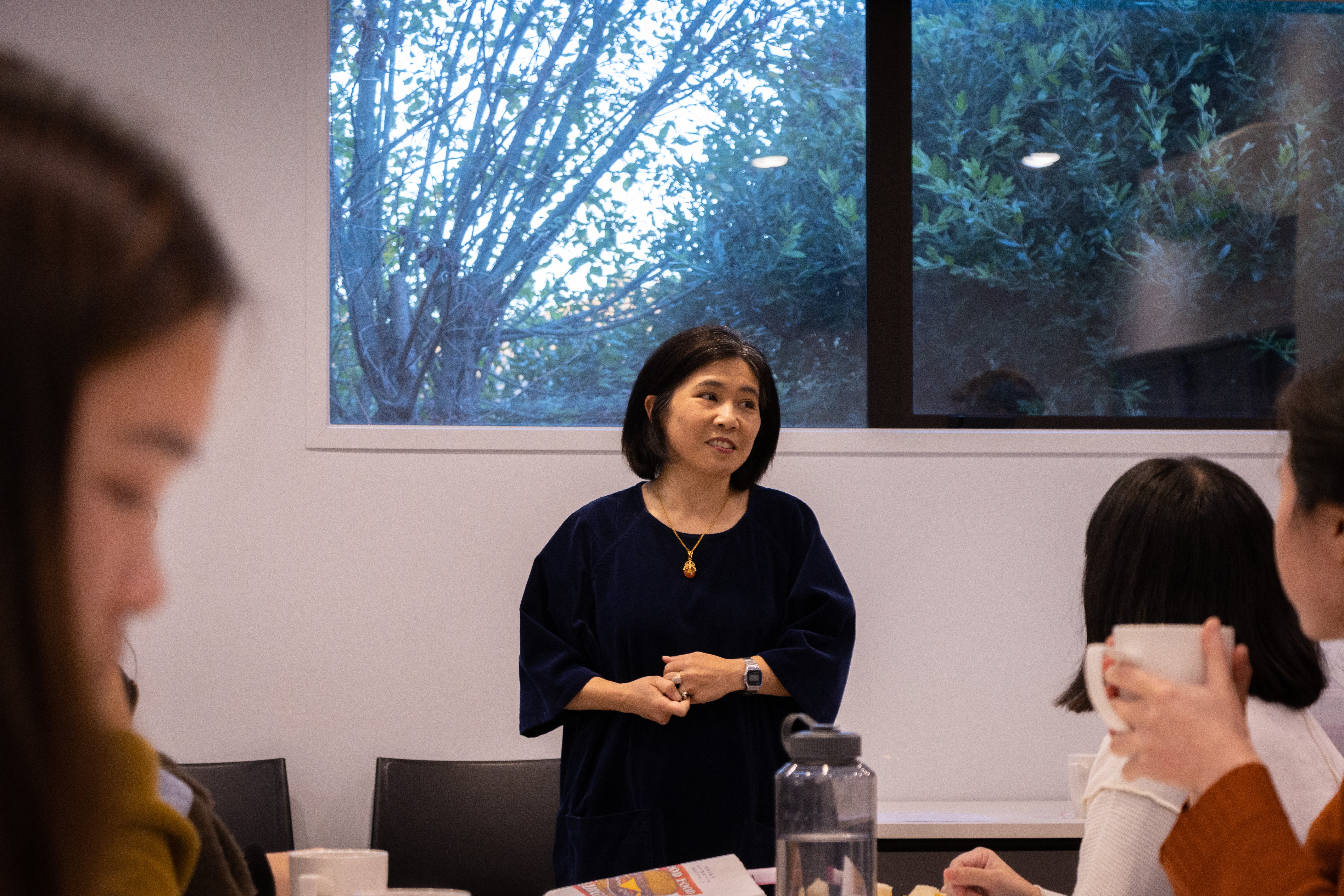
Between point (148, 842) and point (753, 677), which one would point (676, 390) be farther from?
point (148, 842)

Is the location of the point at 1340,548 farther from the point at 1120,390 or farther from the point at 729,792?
the point at 1120,390

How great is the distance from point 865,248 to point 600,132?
844 millimetres

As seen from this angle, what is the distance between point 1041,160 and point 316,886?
2.95 meters

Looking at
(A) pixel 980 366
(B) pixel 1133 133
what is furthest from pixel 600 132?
(B) pixel 1133 133

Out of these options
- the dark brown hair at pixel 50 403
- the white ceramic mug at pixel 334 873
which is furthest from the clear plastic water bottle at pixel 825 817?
the dark brown hair at pixel 50 403

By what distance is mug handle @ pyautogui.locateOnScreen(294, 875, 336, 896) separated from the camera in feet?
3.44

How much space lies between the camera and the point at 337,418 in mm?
3045

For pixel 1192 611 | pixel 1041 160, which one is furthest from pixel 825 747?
pixel 1041 160

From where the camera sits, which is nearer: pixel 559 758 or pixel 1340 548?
pixel 1340 548

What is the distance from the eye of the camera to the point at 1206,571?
1.24 m

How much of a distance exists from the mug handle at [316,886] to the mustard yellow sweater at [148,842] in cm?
58

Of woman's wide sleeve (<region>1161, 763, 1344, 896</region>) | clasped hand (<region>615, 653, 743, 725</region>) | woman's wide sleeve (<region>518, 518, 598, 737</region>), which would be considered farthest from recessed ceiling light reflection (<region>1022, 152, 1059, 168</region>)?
woman's wide sleeve (<region>1161, 763, 1344, 896</region>)

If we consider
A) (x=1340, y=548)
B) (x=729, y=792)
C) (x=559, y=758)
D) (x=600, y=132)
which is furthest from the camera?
(x=600, y=132)

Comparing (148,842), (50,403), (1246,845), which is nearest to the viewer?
(50,403)
